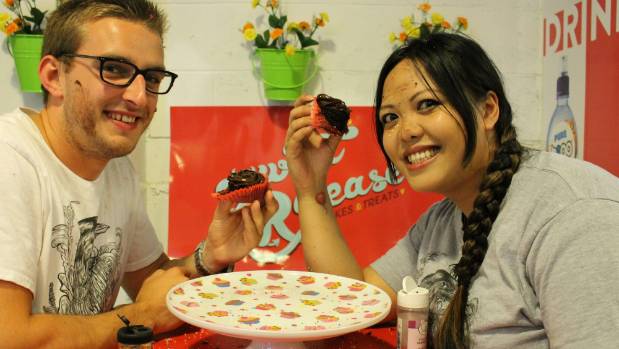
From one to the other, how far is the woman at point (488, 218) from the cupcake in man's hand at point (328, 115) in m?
0.27

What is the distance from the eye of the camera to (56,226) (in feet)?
5.33

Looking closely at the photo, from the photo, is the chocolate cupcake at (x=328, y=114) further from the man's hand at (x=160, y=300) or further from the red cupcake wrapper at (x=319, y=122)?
the man's hand at (x=160, y=300)

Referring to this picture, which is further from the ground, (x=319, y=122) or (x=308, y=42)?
(x=308, y=42)

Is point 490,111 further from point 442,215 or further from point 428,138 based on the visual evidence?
point 442,215

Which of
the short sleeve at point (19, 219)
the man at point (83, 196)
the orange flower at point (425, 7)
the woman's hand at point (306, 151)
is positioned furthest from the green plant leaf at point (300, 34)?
the short sleeve at point (19, 219)

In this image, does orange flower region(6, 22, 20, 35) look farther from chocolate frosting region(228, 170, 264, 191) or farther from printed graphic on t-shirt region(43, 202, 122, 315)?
chocolate frosting region(228, 170, 264, 191)

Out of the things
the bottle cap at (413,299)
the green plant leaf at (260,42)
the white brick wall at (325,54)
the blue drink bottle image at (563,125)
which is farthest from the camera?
the white brick wall at (325,54)

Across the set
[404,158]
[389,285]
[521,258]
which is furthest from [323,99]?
[521,258]

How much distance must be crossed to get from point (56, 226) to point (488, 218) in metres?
1.23

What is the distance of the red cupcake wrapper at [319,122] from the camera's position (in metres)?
2.03

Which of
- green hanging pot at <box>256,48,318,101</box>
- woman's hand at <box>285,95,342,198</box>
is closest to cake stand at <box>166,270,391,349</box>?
woman's hand at <box>285,95,342,198</box>

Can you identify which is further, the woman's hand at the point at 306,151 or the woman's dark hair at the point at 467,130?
the woman's hand at the point at 306,151

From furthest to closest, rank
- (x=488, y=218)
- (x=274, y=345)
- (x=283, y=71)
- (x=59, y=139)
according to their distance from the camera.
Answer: (x=283, y=71), (x=59, y=139), (x=488, y=218), (x=274, y=345)

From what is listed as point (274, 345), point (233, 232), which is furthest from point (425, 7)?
point (274, 345)
